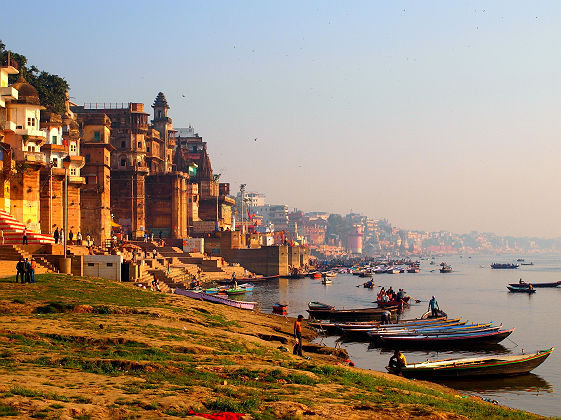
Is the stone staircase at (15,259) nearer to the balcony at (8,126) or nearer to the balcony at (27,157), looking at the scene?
the balcony at (27,157)

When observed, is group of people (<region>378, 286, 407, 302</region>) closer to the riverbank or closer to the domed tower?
the riverbank

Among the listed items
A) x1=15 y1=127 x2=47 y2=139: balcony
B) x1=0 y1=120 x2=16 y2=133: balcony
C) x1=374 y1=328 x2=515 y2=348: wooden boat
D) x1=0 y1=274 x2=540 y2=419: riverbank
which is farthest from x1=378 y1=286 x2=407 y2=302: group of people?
→ x1=0 y1=274 x2=540 y2=419: riverbank

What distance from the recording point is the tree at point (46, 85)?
70.3 m

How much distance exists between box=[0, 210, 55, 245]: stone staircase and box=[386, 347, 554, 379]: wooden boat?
25290mm

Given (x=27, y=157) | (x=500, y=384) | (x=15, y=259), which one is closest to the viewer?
(x=500, y=384)

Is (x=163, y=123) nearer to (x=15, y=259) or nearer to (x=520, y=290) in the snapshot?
(x=520, y=290)

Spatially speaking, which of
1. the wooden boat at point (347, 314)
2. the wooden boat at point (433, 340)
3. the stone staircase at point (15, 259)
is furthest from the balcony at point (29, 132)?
the wooden boat at point (433, 340)

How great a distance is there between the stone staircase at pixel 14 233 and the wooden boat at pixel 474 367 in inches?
996

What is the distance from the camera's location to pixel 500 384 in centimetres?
3203

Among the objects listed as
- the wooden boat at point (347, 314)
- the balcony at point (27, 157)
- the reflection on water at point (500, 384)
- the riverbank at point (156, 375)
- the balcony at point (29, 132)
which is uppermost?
the balcony at point (29, 132)

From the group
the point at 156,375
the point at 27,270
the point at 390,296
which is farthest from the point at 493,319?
the point at 156,375

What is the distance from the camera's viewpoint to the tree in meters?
70.3

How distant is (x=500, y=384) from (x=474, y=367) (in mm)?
1361

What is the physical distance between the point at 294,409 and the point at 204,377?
3051mm
